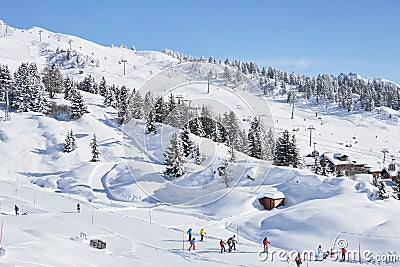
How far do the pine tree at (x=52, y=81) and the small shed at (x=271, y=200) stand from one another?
53.1 m

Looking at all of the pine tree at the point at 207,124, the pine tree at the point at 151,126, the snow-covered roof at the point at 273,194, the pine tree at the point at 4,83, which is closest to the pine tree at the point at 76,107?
the pine tree at the point at 4,83

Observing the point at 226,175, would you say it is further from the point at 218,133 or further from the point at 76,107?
the point at 76,107

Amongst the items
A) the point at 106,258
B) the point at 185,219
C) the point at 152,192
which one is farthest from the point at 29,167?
the point at 106,258

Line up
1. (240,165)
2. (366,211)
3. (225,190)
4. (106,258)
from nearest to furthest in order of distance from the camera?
(106,258) → (366,211) → (225,190) → (240,165)

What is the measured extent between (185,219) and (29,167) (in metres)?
25.0

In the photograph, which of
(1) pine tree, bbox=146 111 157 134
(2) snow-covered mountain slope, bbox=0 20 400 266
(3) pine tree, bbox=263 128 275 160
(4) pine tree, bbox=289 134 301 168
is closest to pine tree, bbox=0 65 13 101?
(2) snow-covered mountain slope, bbox=0 20 400 266

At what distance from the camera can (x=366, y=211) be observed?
91.6 ft

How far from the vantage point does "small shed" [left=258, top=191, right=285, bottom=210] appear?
34812 millimetres

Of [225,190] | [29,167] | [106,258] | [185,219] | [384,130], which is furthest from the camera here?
[384,130]

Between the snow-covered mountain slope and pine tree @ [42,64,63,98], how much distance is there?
1184 centimetres

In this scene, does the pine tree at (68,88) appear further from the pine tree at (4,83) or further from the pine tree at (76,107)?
the pine tree at (4,83)

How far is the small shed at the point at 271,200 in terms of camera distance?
3481 centimetres

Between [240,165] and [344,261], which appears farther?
[240,165]

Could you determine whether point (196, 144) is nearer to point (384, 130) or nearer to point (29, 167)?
point (29, 167)
